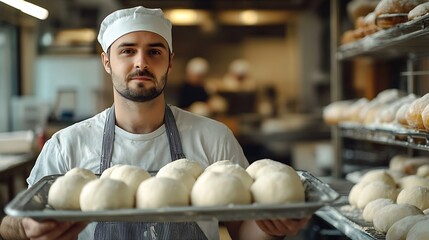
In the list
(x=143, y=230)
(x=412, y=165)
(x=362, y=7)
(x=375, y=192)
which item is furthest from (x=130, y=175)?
(x=362, y=7)

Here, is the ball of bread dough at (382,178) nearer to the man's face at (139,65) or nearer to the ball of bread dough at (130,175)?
the man's face at (139,65)

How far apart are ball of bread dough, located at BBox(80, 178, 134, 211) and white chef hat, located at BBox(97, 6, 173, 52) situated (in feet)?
2.27

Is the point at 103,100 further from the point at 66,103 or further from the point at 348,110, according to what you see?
the point at 348,110

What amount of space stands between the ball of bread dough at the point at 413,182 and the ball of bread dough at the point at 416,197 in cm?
18

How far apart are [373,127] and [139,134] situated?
1.20m

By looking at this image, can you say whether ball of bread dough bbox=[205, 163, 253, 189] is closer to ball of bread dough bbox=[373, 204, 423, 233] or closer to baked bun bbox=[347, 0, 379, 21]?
ball of bread dough bbox=[373, 204, 423, 233]

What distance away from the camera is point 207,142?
223 centimetres

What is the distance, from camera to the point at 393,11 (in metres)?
2.53

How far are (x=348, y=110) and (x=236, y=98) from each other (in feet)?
17.3

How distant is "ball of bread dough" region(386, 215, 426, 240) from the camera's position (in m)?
2.05

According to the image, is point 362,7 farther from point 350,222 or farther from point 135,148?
point 135,148

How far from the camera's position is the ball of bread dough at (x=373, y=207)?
7.93 ft

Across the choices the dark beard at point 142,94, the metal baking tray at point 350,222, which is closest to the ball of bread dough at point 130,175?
the dark beard at point 142,94

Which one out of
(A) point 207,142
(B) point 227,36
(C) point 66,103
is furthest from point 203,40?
(A) point 207,142
